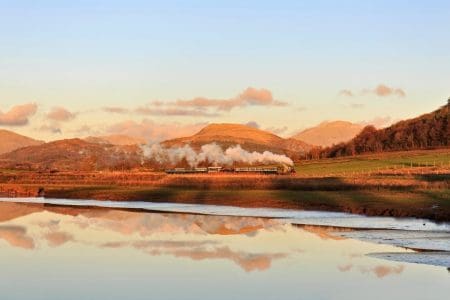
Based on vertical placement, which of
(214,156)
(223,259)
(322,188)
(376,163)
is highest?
(214,156)

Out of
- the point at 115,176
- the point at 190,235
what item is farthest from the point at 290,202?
the point at 115,176

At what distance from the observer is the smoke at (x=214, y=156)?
12075 centimetres

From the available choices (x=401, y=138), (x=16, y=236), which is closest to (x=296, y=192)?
(x=16, y=236)

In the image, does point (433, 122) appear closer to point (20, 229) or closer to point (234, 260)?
point (20, 229)

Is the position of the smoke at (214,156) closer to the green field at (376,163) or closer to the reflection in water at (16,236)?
the green field at (376,163)

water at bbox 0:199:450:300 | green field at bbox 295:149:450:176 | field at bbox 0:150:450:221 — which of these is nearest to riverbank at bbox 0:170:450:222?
field at bbox 0:150:450:221

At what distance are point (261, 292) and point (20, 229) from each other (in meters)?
25.5

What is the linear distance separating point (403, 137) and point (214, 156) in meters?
34.9

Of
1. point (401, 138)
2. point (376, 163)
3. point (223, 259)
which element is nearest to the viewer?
point (223, 259)

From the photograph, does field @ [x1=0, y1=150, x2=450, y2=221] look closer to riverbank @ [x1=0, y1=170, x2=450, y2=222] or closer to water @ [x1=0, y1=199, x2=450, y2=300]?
riverbank @ [x1=0, y1=170, x2=450, y2=222]

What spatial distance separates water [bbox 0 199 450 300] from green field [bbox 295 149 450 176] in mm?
41700

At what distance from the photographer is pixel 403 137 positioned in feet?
446

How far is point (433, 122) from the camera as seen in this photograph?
137 metres

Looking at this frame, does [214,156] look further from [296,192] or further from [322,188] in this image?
[296,192]
